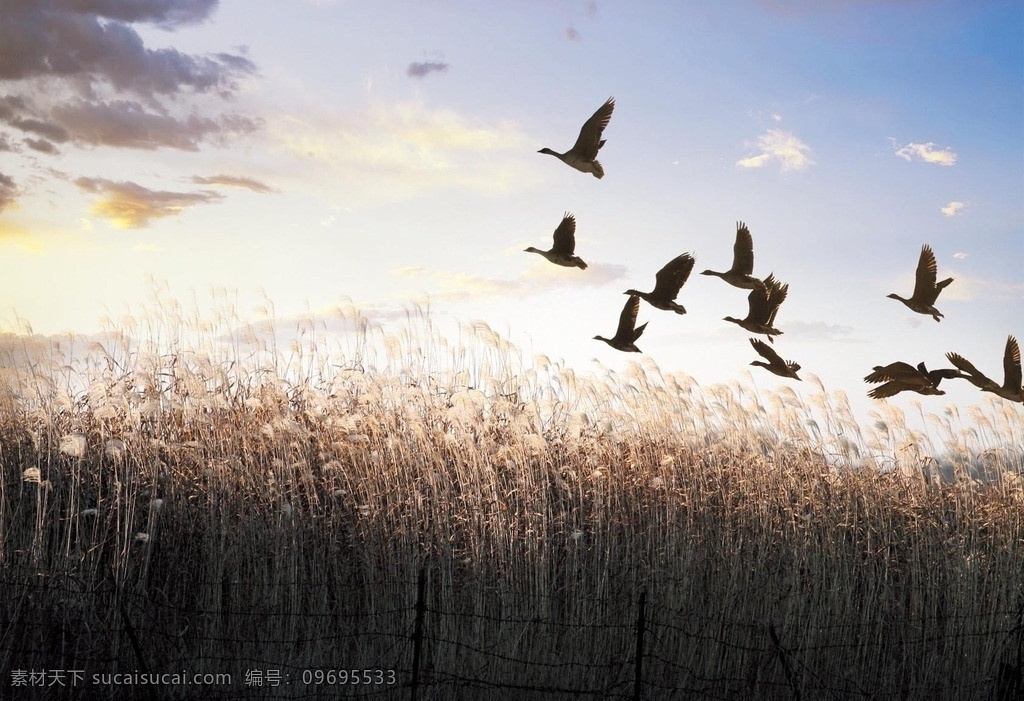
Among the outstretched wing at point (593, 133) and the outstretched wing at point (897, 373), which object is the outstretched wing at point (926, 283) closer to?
the outstretched wing at point (897, 373)

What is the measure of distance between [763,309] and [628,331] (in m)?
0.63

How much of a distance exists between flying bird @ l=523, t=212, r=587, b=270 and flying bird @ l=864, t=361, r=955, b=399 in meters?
1.39

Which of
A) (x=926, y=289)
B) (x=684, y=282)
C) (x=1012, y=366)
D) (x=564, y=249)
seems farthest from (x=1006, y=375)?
(x=564, y=249)

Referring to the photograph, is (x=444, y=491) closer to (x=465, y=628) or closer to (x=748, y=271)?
(x=465, y=628)

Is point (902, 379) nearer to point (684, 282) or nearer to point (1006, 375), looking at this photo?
point (1006, 375)

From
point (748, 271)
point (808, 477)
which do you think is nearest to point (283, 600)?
point (748, 271)

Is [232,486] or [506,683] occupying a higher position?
[232,486]

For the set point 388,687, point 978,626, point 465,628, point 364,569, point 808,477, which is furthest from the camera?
point 808,477

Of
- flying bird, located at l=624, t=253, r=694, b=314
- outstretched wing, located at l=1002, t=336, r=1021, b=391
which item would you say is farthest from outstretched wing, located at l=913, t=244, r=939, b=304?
flying bird, located at l=624, t=253, r=694, b=314

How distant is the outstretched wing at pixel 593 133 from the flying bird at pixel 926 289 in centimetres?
153

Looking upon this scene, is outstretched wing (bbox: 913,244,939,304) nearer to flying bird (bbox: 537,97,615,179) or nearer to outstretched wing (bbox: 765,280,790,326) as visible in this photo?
outstretched wing (bbox: 765,280,790,326)

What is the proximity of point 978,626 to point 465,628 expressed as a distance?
3381mm

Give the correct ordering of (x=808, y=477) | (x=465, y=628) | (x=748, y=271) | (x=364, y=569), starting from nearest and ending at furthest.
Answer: (x=748, y=271) < (x=465, y=628) < (x=364, y=569) < (x=808, y=477)

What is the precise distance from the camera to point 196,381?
20.0 ft
